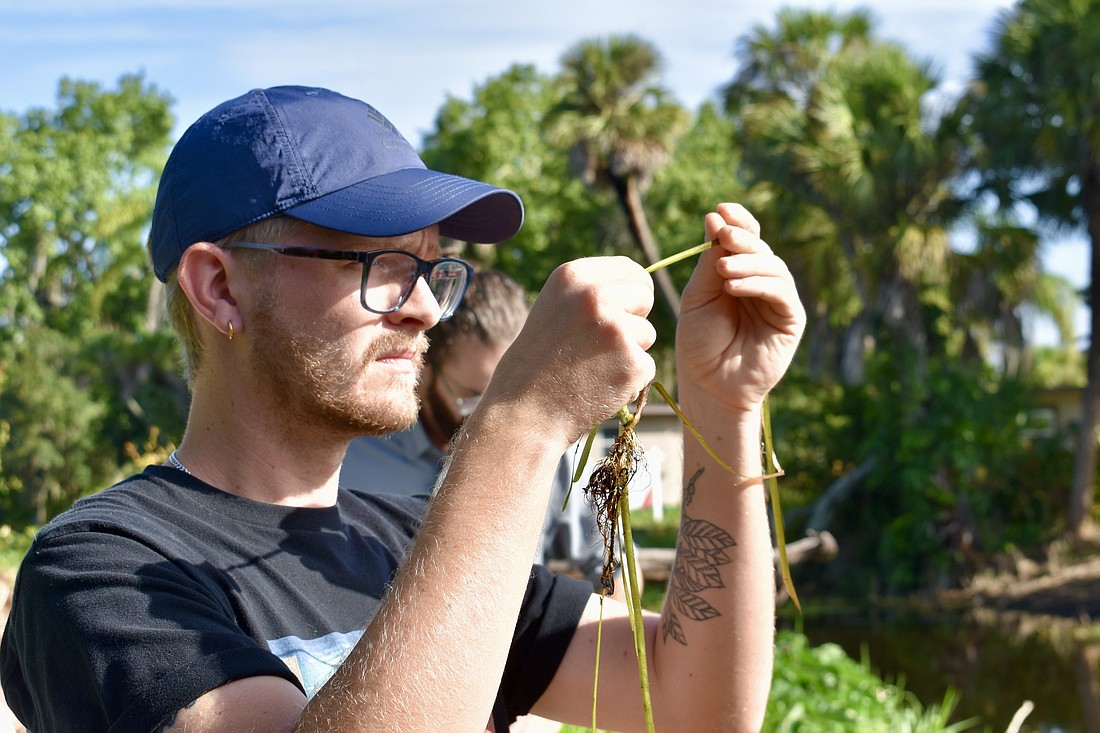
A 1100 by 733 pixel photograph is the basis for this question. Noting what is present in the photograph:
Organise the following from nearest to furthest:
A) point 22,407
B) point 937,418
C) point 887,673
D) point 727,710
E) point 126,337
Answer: point 727,710 < point 887,673 < point 937,418 < point 22,407 < point 126,337

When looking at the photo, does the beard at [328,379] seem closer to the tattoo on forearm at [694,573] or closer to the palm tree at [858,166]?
the tattoo on forearm at [694,573]

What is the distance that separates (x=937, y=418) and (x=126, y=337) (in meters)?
20.0

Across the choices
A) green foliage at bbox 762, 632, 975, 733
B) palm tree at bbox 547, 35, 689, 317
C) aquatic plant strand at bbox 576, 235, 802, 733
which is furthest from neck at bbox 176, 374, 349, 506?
palm tree at bbox 547, 35, 689, 317

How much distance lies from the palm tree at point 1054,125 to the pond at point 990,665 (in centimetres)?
334

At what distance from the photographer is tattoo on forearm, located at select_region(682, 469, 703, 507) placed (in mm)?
1777

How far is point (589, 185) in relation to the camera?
53.9 feet

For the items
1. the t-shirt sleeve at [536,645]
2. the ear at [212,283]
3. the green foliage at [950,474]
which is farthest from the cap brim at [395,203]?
the green foliage at [950,474]

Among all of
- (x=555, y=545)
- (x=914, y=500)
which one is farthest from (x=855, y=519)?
(x=555, y=545)

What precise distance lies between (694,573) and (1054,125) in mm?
17015

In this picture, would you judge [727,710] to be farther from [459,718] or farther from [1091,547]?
[1091,547]

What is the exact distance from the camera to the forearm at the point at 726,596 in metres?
1.71

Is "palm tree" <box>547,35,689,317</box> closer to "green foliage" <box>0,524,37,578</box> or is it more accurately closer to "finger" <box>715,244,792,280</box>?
"green foliage" <box>0,524,37,578</box>

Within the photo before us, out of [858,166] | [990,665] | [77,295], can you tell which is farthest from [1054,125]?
[77,295]

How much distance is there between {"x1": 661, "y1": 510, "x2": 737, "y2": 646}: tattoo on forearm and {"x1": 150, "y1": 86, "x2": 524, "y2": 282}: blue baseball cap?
25.0 inches
